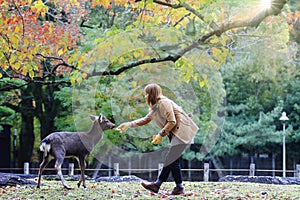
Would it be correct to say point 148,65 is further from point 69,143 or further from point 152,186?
point 152,186

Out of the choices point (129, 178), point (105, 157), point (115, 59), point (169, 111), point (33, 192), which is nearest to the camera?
point (169, 111)

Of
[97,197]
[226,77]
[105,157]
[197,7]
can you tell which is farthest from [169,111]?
[226,77]

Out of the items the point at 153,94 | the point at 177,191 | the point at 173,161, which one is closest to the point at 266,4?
the point at 153,94

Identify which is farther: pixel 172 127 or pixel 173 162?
pixel 173 162

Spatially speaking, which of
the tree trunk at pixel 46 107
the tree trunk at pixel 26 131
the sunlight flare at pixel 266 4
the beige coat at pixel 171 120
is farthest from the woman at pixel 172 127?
the tree trunk at pixel 26 131

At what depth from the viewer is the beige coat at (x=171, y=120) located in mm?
6621

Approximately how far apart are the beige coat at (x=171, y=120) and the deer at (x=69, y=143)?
1.32 metres

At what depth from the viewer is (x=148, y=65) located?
9.33 m

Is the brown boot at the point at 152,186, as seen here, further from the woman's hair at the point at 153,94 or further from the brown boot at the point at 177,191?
the woman's hair at the point at 153,94

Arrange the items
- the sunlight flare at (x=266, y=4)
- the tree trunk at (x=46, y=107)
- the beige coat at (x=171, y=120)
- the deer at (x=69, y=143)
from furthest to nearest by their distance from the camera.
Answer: the tree trunk at (x=46, y=107) → the deer at (x=69, y=143) → the beige coat at (x=171, y=120) → the sunlight flare at (x=266, y=4)

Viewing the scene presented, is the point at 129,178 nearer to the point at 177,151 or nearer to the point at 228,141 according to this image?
the point at 177,151

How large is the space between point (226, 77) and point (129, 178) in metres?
13.4

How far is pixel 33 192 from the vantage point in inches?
301

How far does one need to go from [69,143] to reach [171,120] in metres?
2.23
